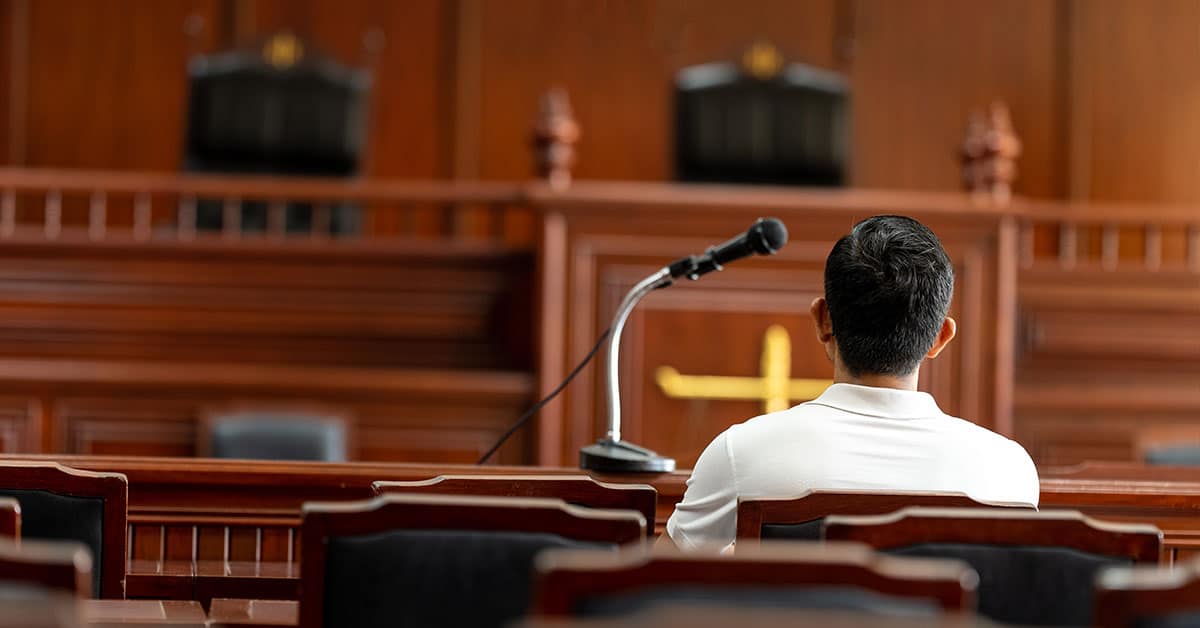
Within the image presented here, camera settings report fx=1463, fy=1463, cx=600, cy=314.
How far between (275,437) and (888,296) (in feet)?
7.47

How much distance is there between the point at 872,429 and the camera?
1837 millimetres

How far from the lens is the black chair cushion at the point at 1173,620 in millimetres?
1169

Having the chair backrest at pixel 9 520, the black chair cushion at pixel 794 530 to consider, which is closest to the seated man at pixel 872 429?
the black chair cushion at pixel 794 530

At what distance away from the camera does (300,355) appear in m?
4.21

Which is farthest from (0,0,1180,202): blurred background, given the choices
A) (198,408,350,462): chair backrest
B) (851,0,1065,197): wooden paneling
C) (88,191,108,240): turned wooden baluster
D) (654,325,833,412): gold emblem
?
(198,408,350,462): chair backrest

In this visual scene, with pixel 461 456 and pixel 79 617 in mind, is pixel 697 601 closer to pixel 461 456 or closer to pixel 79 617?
pixel 79 617

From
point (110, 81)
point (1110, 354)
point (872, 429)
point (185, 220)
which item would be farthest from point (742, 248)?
point (110, 81)

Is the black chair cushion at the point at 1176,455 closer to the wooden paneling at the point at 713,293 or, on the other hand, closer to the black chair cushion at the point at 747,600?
the wooden paneling at the point at 713,293

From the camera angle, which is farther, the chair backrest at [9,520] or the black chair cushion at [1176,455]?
the black chair cushion at [1176,455]

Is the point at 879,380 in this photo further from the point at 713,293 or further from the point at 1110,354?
the point at 1110,354

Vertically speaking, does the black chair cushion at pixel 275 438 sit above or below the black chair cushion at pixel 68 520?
below

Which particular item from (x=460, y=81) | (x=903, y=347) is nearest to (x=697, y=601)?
(x=903, y=347)

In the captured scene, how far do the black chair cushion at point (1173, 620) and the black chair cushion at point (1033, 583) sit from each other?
0.95 ft

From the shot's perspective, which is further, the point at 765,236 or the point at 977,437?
the point at 765,236
